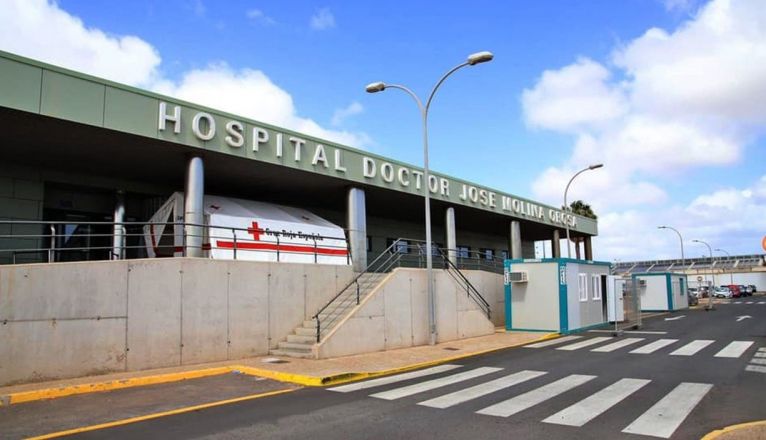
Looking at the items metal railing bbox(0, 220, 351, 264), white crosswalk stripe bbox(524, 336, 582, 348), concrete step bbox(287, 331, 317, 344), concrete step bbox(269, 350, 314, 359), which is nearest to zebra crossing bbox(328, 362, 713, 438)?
concrete step bbox(269, 350, 314, 359)

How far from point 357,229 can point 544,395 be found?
12.2 m

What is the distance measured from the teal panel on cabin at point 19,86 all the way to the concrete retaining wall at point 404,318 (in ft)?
28.9

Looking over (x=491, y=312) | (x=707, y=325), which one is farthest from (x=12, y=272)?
(x=707, y=325)

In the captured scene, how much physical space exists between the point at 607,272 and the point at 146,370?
21863 millimetres

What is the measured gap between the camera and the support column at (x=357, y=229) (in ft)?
67.3

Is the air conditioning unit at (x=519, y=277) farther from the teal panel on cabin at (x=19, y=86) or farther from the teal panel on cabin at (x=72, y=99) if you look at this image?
the teal panel on cabin at (x=19, y=86)

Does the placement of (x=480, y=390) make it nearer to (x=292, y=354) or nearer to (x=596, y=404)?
(x=596, y=404)

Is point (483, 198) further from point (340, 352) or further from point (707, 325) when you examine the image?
point (340, 352)

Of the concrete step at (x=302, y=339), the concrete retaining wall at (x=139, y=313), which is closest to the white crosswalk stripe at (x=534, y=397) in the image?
the concrete step at (x=302, y=339)

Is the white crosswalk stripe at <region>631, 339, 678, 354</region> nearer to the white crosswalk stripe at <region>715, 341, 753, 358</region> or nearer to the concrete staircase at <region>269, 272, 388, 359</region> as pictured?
the white crosswalk stripe at <region>715, 341, 753, 358</region>

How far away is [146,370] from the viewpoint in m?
12.6

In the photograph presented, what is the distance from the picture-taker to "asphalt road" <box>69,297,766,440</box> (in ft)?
24.0

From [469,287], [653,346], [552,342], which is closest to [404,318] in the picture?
[469,287]

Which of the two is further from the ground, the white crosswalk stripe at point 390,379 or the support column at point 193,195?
the support column at point 193,195
